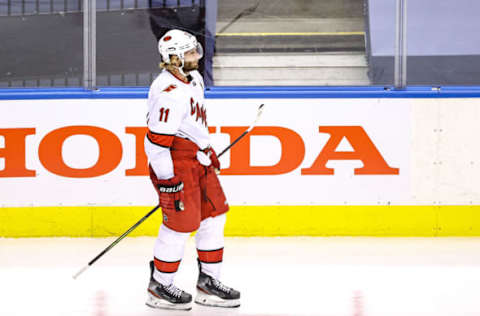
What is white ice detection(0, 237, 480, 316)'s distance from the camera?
3842 millimetres

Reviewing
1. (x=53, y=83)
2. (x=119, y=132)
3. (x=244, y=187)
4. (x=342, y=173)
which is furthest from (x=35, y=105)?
(x=342, y=173)

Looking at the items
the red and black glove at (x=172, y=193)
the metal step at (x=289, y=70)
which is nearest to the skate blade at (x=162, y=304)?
the red and black glove at (x=172, y=193)

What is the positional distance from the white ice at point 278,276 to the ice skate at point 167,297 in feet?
0.15

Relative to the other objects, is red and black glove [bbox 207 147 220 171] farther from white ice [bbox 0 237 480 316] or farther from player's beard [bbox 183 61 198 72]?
white ice [bbox 0 237 480 316]

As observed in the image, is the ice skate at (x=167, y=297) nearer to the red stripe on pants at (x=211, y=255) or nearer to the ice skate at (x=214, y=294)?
the ice skate at (x=214, y=294)

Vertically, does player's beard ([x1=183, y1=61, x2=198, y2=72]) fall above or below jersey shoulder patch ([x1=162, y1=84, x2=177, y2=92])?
above

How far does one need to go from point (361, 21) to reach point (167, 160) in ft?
8.39

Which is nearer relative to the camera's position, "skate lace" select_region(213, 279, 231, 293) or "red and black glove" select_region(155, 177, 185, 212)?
"red and black glove" select_region(155, 177, 185, 212)

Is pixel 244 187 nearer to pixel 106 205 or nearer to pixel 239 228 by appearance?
pixel 239 228

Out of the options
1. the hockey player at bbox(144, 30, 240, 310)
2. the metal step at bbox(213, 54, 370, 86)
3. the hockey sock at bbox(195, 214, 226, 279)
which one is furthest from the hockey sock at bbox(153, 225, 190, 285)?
the metal step at bbox(213, 54, 370, 86)

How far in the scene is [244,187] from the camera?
18.6 ft

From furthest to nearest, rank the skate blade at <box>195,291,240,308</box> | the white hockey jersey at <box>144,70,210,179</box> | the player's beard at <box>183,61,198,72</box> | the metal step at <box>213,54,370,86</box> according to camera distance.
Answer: the metal step at <box>213,54,370,86</box>
the skate blade at <box>195,291,240,308</box>
the player's beard at <box>183,61,198,72</box>
the white hockey jersey at <box>144,70,210,179</box>

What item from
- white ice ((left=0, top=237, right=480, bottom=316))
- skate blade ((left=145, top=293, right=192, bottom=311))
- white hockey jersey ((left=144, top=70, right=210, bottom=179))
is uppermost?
white hockey jersey ((left=144, top=70, right=210, bottom=179))

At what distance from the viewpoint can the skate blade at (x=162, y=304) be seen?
3811 millimetres
